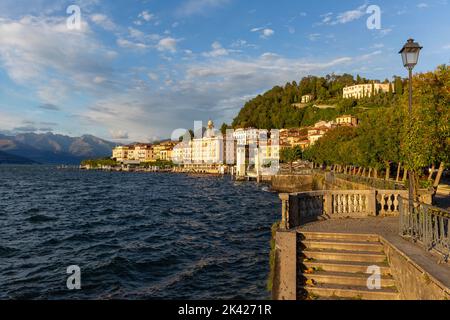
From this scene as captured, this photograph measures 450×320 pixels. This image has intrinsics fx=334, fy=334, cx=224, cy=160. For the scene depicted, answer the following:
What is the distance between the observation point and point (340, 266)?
981cm

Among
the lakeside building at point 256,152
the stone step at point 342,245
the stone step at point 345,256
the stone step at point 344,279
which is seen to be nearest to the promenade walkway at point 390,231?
the stone step at point 342,245

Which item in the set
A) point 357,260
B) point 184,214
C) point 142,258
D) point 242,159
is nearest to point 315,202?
point 357,260

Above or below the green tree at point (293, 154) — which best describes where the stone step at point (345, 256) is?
below

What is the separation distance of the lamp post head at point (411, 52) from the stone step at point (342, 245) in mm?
6361

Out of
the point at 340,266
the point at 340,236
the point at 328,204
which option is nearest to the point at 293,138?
the point at 328,204

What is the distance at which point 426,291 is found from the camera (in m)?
7.23

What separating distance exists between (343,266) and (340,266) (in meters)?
0.08

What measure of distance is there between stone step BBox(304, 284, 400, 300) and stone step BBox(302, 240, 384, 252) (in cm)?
164

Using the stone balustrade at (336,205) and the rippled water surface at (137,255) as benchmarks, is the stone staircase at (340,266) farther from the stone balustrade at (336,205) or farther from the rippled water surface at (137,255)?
the rippled water surface at (137,255)

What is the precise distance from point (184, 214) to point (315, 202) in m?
23.6

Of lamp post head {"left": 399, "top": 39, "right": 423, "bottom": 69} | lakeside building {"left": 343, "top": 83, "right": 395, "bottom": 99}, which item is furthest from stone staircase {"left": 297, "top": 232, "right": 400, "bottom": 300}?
lakeside building {"left": 343, "top": 83, "right": 395, "bottom": 99}

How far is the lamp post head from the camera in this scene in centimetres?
1158

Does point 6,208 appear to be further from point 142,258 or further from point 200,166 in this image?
point 200,166

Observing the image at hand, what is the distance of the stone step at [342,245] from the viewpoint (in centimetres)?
1048
